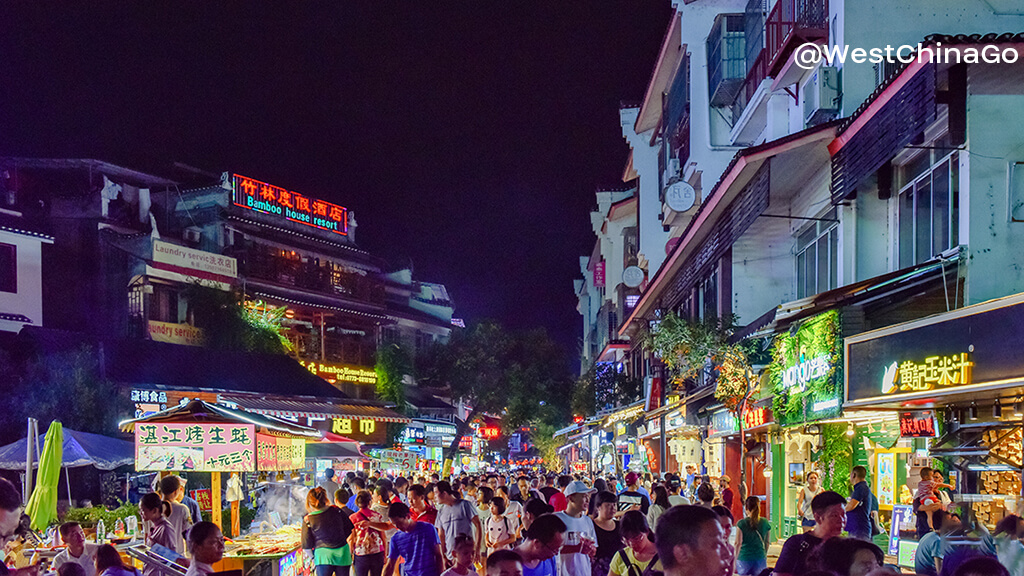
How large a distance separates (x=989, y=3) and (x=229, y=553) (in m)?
13.6

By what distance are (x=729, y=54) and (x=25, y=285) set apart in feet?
78.2

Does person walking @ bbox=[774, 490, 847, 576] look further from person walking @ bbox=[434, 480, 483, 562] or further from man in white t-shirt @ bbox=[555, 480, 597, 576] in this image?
person walking @ bbox=[434, 480, 483, 562]

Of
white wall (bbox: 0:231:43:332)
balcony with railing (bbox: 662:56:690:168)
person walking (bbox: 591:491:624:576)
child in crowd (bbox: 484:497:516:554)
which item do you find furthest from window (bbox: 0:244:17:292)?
person walking (bbox: 591:491:624:576)

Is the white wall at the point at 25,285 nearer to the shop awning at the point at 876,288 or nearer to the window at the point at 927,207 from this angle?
the shop awning at the point at 876,288

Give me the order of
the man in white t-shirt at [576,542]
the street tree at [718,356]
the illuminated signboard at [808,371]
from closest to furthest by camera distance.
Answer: the man in white t-shirt at [576,542] < the illuminated signboard at [808,371] < the street tree at [718,356]

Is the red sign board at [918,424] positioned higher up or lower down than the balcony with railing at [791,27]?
lower down

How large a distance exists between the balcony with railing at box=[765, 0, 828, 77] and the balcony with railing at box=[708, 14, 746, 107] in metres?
4.46

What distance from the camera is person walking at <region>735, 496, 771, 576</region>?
10422mm

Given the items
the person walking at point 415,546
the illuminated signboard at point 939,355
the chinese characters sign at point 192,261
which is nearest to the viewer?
the person walking at point 415,546

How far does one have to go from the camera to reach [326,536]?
38.3 feet

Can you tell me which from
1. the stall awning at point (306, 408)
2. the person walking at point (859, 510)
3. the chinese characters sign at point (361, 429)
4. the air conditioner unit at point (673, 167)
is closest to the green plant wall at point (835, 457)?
the person walking at point (859, 510)

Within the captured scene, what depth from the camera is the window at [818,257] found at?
17500 mm

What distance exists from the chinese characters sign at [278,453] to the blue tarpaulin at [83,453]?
5920 millimetres

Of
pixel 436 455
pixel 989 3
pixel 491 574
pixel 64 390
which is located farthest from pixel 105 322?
pixel 491 574
